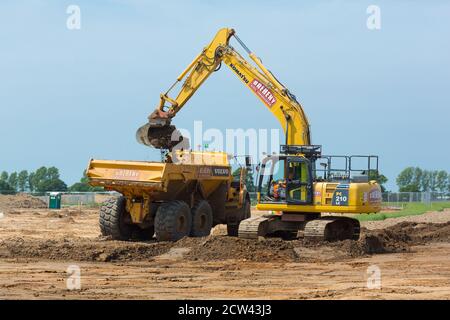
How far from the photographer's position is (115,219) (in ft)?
82.7

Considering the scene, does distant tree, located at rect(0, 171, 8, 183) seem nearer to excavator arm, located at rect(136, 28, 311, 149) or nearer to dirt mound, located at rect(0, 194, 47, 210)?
dirt mound, located at rect(0, 194, 47, 210)

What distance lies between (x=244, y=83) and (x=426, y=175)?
72.4 m

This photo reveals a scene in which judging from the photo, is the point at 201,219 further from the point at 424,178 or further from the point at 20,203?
the point at 424,178

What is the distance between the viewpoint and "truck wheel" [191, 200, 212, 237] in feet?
84.0

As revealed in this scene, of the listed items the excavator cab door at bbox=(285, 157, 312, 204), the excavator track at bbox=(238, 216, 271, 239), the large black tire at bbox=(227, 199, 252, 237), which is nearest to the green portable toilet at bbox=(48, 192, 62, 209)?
A: the large black tire at bbox=(227, 199, 252, 237)

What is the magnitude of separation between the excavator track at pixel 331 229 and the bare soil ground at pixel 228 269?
1.31 feet

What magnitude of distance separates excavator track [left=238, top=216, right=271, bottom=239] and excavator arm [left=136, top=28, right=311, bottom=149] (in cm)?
315

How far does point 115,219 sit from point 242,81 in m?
5.94

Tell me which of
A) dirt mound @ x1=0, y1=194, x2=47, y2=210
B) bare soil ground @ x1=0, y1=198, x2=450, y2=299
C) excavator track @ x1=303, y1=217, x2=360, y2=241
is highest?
dirt mound @ x1=0, y1=194, x2=47, y2=210

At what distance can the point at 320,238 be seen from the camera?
2316cm

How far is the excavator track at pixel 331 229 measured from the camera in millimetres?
23203
